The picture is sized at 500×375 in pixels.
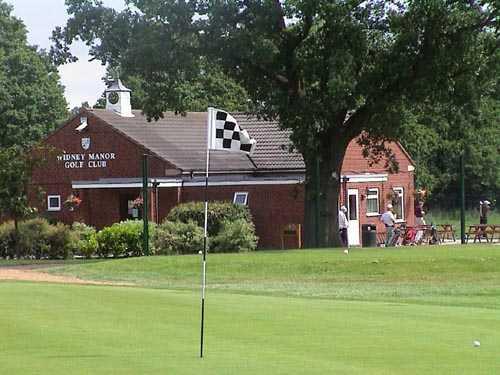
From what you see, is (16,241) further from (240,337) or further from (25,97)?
(25,97)

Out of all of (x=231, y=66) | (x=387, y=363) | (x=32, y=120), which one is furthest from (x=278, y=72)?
(x=32, y=120)

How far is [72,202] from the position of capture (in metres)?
45.5

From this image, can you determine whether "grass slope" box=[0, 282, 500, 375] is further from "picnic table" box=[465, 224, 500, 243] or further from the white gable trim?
the white gable trim

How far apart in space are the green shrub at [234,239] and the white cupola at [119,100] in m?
13.1

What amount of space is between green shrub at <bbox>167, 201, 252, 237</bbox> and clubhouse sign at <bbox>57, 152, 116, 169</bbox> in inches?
355

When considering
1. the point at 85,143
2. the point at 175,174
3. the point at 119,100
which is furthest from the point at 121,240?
the point at 119,100

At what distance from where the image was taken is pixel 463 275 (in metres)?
25.9

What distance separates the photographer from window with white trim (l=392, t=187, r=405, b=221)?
1917 inches

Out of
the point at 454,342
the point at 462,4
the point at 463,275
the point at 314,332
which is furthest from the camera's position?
the point at 462,4

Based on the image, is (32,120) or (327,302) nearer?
(327,302)

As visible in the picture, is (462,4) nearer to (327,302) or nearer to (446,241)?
(446,241)

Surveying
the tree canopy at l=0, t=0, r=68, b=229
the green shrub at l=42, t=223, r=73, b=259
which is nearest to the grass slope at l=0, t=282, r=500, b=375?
the green shrub at l=42, t=223, r=73, b=259

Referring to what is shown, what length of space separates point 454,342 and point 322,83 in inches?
840

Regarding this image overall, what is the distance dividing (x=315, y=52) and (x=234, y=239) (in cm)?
685
